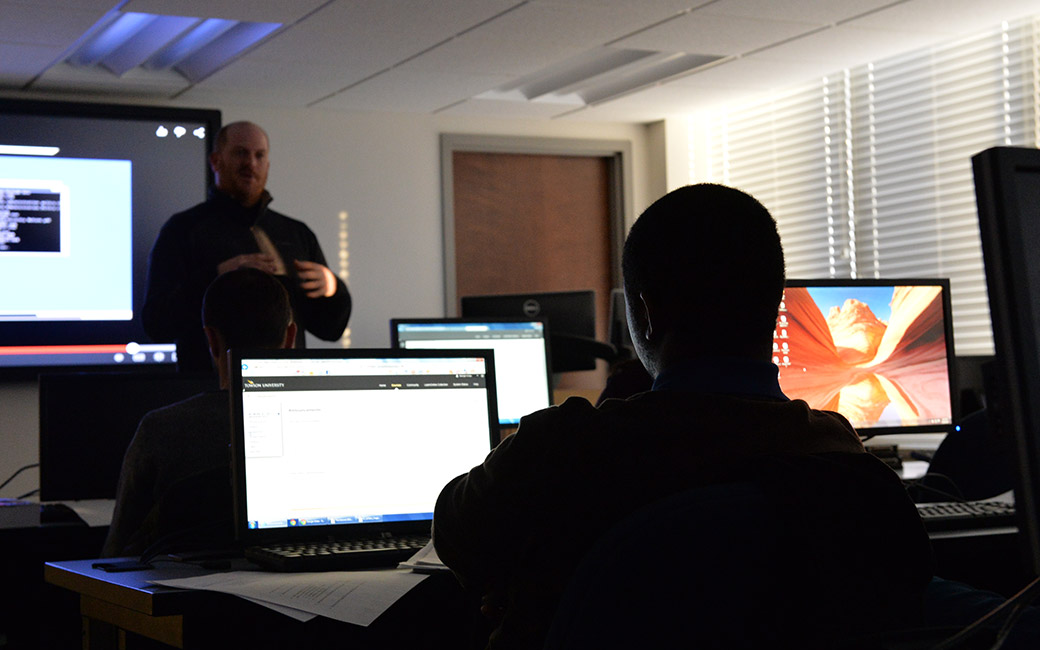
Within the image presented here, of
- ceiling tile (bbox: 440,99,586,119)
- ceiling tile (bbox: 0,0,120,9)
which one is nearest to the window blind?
ceiling tile (bbox: 440,99,586,119)

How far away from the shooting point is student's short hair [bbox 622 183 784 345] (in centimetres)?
117

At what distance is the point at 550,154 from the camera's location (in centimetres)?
680

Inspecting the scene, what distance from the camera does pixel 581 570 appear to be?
96 centimetres

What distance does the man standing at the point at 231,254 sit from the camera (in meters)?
3.62

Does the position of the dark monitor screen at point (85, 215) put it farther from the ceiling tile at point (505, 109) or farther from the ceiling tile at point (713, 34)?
the ceiling tile at point (713, 34)

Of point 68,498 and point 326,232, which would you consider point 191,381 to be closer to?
point 68,498

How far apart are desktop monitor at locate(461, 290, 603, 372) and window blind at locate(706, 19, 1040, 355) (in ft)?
7.16

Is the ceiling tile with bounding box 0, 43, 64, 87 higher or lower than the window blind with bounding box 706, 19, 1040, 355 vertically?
higher

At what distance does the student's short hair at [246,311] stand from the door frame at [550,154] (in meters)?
4.35

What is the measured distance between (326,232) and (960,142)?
10.5ft

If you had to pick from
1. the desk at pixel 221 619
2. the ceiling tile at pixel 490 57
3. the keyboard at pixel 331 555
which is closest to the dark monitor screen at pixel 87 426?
the desk at pixel 221 619

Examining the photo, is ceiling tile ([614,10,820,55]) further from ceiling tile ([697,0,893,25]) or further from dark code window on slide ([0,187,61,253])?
dark code window on slide ([0,187,61,253])

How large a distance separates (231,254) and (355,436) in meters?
2.14

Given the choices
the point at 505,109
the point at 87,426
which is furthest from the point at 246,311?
the point at 505,109
